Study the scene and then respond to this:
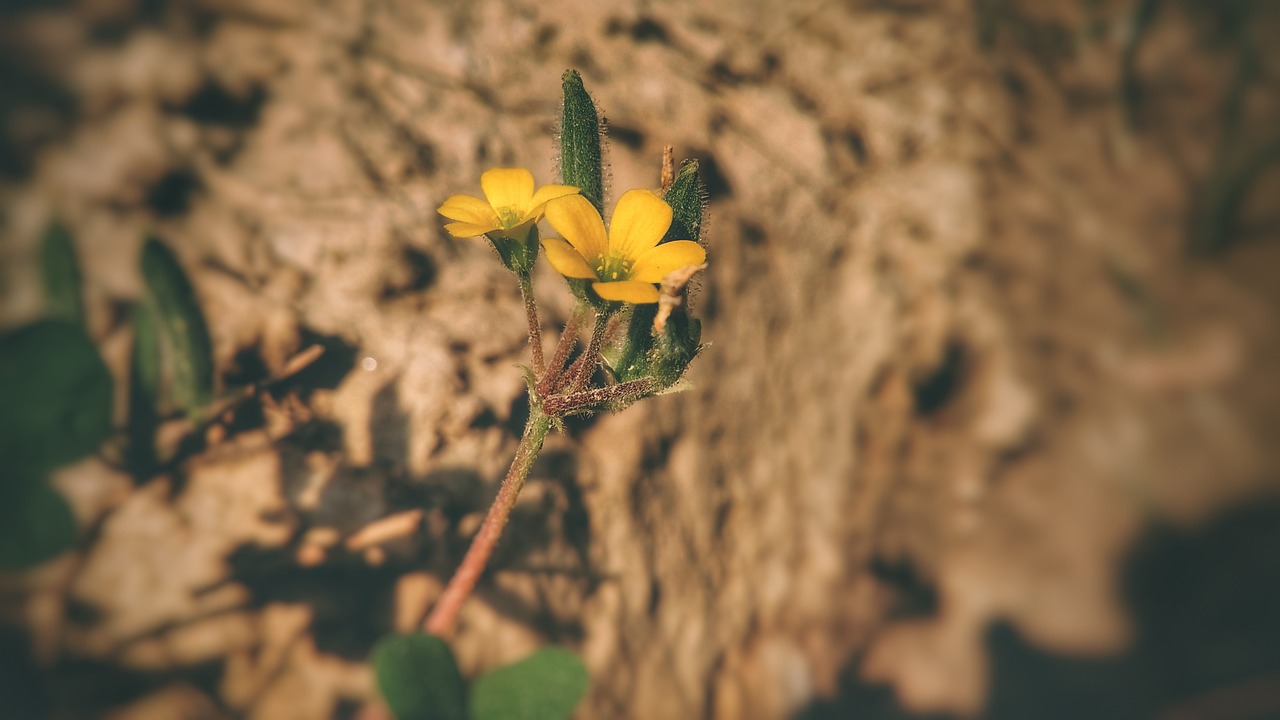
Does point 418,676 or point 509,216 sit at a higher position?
point 509,216

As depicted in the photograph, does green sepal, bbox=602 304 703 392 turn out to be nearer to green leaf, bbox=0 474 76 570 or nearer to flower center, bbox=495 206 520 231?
flower center, bbox=495 206 520 231

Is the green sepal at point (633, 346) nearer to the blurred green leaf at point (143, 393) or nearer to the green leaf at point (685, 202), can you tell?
the green leaf at point (685, 202)

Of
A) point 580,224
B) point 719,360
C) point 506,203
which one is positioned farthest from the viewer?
point 719,360

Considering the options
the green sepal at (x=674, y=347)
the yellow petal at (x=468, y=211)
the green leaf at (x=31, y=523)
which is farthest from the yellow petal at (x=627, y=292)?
the green leaf at (x=31, y=523)

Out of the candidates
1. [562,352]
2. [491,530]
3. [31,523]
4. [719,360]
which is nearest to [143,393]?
[31,523]

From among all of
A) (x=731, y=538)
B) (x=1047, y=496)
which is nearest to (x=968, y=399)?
(x=1047, y=496)

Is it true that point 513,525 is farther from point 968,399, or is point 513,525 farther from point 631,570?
point 968,399

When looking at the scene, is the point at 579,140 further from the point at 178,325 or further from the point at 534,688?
the point at 534,688
